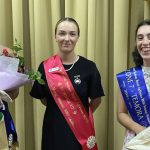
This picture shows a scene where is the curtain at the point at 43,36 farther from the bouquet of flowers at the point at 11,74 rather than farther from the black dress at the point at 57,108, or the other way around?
the bouquet of flowers at the point at 11,74

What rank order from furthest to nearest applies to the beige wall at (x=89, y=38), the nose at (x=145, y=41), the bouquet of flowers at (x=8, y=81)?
the beige wall at (x=89, y=38)
the nose at (x=145, y=41)
the bouquet of flowers at (x=8, y=81)

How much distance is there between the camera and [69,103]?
1698mm

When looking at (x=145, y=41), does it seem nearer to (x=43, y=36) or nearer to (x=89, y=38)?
(x=89, y=38)

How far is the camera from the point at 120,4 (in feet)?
6.24

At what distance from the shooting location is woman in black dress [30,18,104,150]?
1.66m

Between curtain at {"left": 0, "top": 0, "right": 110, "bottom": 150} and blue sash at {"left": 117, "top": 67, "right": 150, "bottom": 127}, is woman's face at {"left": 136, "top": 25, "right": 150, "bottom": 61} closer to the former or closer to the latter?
blue sash at {"left": 117, "top": 67, "right": 150, "bottom": 127}

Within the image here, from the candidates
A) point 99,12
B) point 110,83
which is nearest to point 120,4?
point 99,12

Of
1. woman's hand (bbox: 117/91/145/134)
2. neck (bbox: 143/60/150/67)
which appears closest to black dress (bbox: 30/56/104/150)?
woman's hand (bbox: 117/91/145/134)

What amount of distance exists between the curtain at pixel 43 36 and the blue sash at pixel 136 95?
19.3 inches

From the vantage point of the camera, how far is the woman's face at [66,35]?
1.65 meters

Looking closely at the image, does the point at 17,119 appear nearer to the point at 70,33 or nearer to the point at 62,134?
the point at 62,134

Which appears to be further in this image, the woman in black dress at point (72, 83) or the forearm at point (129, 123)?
the woman in black dress at point (72, 83)

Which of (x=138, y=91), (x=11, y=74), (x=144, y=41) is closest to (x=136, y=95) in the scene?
(x=138, y=91)

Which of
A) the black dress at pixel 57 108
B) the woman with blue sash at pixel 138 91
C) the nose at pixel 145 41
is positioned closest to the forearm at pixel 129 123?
the woman with blue sash at pixel 138 91
